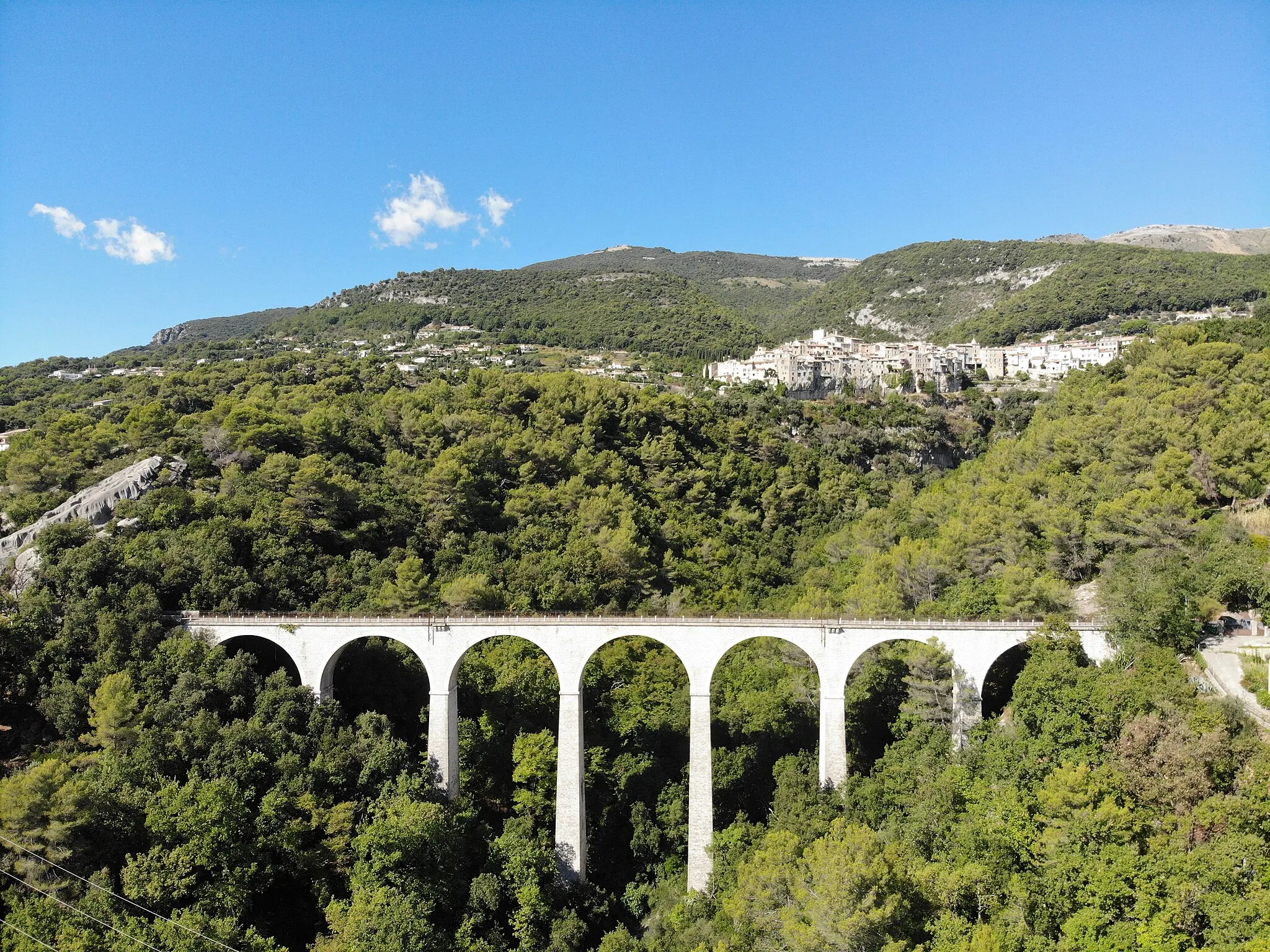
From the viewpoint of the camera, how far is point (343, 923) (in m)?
15.8

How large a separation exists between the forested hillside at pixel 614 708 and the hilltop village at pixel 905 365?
82.9 feet

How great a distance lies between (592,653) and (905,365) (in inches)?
2016

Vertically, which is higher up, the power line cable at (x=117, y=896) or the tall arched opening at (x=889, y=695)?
the tall arched opening at (x=889, y=695)

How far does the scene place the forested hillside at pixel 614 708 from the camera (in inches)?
549

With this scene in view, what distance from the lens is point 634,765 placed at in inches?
870

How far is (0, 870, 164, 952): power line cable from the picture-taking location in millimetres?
14250

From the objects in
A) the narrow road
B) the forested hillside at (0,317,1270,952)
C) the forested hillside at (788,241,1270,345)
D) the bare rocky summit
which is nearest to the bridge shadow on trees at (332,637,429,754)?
the forested hillside at (0,317,1270,952)

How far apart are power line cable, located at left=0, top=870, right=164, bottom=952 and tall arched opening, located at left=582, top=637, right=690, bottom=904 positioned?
34.0 ft

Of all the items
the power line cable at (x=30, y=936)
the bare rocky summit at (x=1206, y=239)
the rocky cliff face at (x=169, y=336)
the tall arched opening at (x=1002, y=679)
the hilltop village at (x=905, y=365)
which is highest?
the bare rocky summit at (x=1206, y=239)

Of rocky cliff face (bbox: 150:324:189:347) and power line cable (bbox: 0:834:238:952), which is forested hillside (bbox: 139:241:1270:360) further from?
power line cable (bbox: 0:834:238:952)

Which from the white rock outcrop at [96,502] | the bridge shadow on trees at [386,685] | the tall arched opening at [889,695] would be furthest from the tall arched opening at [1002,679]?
the white rock outcrop at [96,502]

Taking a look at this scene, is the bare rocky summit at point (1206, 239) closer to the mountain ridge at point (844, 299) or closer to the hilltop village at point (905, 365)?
the mountain ridge at point (844, 299)

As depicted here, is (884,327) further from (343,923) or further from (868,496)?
(343,923)

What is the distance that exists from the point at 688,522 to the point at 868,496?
11687mm
